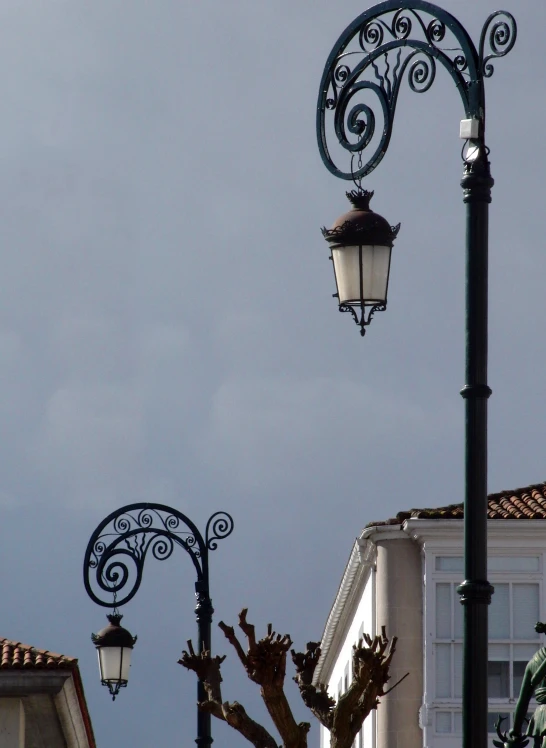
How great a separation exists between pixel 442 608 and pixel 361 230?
19032 millimetres

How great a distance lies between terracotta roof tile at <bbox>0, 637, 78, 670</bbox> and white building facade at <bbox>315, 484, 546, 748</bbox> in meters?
5.18

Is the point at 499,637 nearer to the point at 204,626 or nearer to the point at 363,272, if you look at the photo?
the point at 204,626

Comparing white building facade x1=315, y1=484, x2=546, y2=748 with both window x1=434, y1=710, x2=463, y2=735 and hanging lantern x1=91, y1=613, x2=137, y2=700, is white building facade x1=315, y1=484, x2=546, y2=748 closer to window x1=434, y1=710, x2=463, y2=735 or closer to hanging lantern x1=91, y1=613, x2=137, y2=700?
window x1=434, y1=710, x2=463, y2=735

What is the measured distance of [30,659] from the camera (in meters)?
27.2

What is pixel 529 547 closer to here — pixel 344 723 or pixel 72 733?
pixel 72 733

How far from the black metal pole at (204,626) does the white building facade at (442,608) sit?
1112 cm

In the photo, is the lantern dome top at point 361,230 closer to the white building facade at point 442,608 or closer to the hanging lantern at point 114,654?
the hanging lantern at point 114,654

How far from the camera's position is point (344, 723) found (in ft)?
35.8

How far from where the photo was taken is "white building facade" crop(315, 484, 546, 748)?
26.9 metres

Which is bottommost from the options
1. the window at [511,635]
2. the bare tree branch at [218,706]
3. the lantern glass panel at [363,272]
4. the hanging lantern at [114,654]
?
the bare tree branch at [218,706]

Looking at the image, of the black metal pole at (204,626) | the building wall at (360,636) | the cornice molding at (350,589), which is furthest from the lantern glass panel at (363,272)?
the cornice molding at (350,589)

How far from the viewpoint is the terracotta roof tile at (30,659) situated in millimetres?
26906

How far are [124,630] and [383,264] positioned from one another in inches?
375

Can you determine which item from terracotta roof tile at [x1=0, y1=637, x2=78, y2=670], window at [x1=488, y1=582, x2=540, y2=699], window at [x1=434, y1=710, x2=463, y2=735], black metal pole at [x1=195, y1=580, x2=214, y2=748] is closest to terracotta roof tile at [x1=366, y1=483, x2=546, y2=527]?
window at [x1=488, y1=582, x2=540, y2=699]
